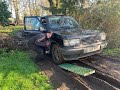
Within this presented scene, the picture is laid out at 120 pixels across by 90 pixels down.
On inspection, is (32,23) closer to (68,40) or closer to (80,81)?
(68,40)

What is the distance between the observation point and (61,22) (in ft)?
26.8

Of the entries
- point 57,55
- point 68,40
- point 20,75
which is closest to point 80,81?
point 68,40

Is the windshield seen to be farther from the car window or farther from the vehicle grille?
the vehicle grille

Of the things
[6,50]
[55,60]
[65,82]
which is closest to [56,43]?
[55,60]

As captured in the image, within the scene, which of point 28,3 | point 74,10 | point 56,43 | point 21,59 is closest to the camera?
point 56,43

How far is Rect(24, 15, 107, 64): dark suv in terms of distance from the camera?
6.50 meters

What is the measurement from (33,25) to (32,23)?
6.6 inches

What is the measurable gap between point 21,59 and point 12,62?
1.89 ft

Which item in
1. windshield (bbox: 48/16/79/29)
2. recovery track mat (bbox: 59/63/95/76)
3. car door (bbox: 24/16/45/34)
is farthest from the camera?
car door (bbox: 24/16/45/34)

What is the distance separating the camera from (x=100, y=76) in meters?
5.84

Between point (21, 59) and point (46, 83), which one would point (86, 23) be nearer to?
point (21, 59)

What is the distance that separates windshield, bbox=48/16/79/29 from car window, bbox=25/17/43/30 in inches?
21.6

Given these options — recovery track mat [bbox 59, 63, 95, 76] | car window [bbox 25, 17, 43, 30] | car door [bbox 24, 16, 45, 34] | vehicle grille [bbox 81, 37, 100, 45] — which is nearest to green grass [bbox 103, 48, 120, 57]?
vehicle grille [bbox 81, 37, 100, 45]

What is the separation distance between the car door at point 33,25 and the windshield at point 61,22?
46 cm
